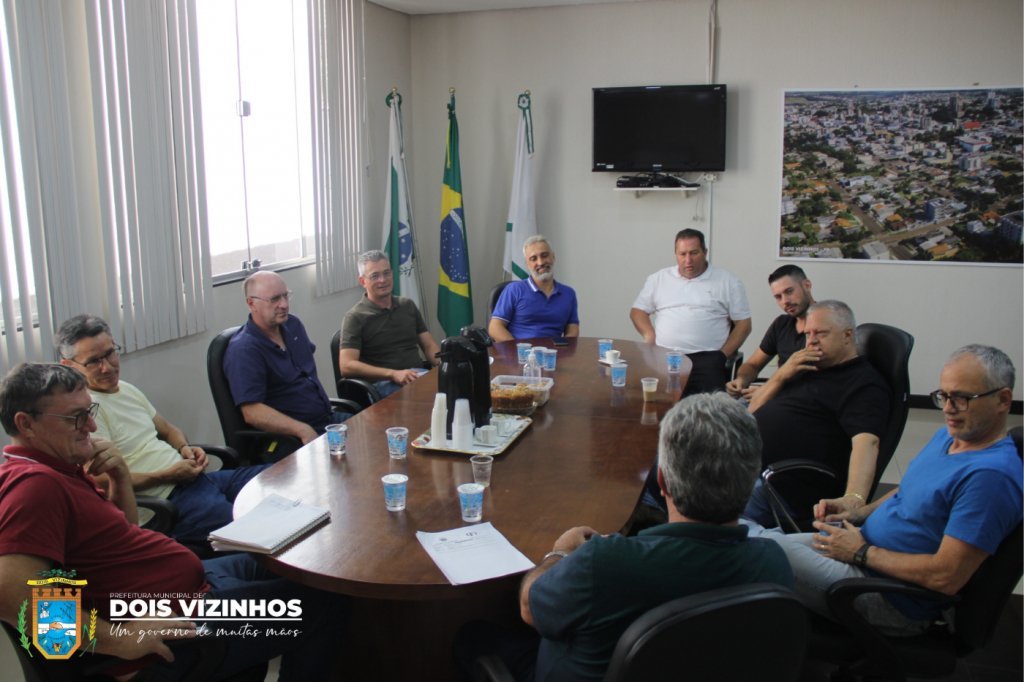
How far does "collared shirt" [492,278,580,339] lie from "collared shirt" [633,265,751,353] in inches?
23.9

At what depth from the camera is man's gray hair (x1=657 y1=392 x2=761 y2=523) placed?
5.42 feet

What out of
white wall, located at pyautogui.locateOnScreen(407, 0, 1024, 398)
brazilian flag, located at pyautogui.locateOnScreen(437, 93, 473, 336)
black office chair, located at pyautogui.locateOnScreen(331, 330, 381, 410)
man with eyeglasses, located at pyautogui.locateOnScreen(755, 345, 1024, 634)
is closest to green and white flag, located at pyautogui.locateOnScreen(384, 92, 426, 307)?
brazilian flag, located at pyautogui.locateOnScreen(437, 93, 473, 336)

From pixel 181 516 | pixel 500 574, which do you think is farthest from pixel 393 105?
pixel 500 574

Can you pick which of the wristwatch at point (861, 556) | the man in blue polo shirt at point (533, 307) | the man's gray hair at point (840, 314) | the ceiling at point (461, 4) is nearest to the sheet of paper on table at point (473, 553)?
the wristwatch at point (861, 556)

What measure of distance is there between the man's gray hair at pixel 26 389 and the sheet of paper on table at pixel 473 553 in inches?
37.5

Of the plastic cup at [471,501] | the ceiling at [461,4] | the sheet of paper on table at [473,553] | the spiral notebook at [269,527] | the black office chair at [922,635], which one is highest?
the ceiling at [461,4]

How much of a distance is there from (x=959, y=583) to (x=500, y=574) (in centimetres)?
111

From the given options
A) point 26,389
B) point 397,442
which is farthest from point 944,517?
point 26,389

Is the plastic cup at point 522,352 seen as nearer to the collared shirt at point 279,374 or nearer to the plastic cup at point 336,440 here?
the collared shirt at point 279,374

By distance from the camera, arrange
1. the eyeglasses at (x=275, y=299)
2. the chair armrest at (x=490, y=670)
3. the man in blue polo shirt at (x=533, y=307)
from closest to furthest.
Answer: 1. the chair armrest at (x=490, y=670)
2. the eyeglasses at (x=275, y=299)
3. the man in blue polo shirt at (x=533, y=307)

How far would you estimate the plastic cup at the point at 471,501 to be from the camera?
2135 mm

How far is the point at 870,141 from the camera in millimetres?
5781

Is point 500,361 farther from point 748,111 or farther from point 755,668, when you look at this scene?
point 748,111

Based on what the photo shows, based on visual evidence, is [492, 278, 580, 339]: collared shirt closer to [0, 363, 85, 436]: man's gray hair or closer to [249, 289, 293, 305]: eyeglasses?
[249, 289, 293, 305]: eyeglasses
